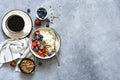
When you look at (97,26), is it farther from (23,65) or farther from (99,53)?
(23,65)

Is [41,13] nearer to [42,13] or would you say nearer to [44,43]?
[42,13]

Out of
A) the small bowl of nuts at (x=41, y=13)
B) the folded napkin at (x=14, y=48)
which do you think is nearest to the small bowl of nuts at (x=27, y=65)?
the folded napkin at (x=14, y=48)

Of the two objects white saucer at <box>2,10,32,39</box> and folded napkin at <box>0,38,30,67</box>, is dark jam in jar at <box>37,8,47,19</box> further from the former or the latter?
folded napkin at <box>0,38,30,67</box>

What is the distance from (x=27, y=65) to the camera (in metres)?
3.08

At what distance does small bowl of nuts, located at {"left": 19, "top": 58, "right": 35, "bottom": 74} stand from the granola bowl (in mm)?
60

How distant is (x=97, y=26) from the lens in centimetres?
316

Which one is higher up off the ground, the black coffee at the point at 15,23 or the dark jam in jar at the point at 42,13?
the dark jam in jar at the point at 42,13

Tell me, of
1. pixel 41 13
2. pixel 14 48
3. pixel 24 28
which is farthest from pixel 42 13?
pixel 14 48

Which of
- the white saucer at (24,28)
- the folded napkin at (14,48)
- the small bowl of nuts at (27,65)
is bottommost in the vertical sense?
the small bowl of nuts at (27,65)

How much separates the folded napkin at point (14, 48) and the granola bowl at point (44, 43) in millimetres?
43

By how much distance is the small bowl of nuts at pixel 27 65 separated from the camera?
10.1 feet

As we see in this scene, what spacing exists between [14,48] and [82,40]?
0.44 meters

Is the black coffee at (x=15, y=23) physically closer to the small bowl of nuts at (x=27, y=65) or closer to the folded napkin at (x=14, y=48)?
the folded napkin at (x=14, y=48)

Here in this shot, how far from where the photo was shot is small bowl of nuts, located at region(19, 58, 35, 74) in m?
3.08
